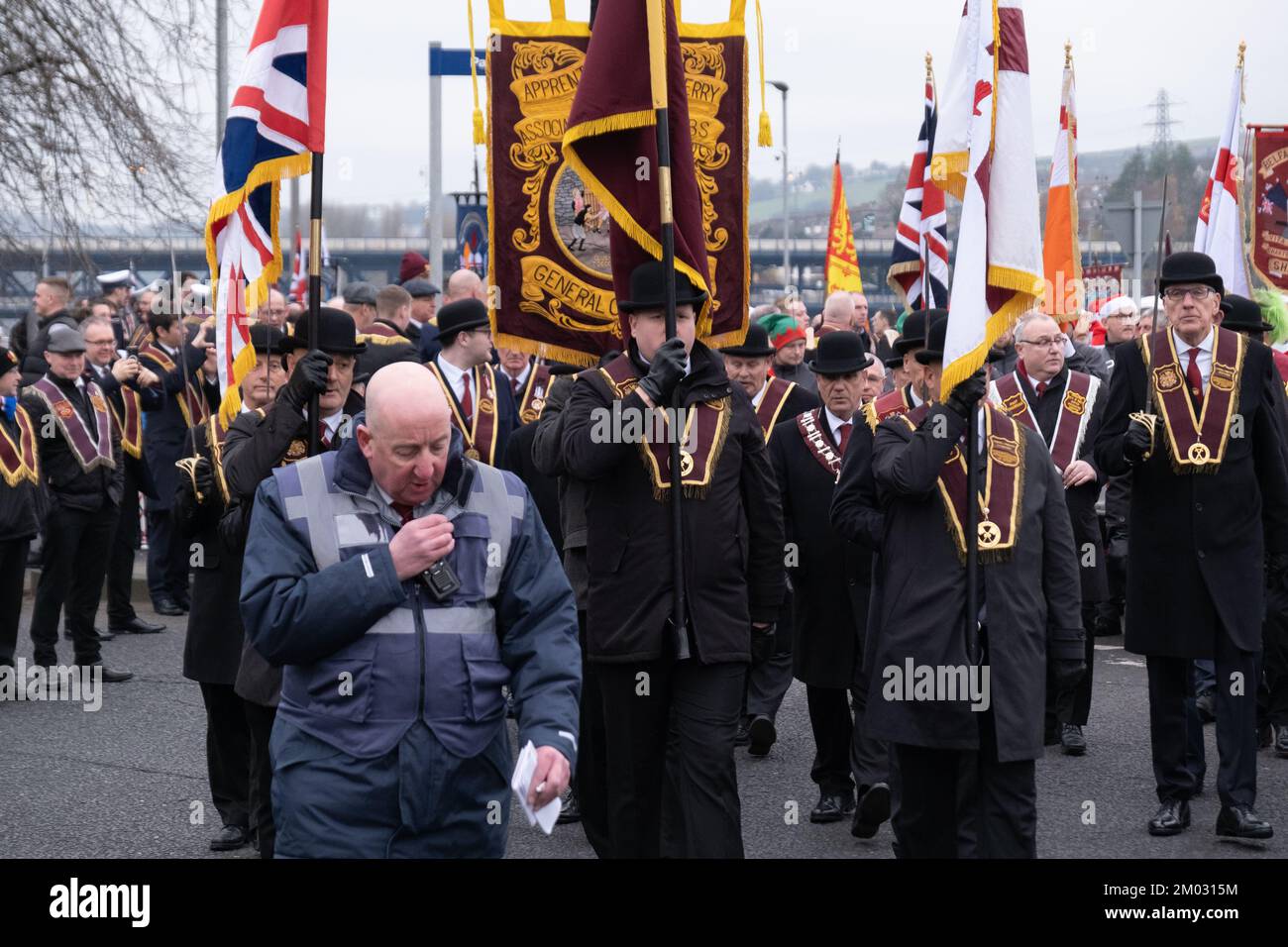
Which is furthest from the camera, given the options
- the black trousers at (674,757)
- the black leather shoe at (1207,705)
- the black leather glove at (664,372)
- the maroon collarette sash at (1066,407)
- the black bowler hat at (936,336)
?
the black leather shoe at (1207,705)

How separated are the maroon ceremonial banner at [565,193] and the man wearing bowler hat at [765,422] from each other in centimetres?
171

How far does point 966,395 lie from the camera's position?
20.8ft

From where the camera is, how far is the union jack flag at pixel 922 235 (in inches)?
294

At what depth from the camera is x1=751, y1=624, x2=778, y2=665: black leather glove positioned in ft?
21.8

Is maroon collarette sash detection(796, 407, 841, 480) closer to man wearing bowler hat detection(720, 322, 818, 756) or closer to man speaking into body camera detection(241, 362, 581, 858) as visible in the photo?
man wearing bowler hat detection(720, 322, 818, 756)

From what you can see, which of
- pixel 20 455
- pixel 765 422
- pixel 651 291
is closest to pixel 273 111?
pixel 651 291

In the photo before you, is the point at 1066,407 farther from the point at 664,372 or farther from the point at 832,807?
the point at 664,372

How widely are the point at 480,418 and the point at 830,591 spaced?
2.13m

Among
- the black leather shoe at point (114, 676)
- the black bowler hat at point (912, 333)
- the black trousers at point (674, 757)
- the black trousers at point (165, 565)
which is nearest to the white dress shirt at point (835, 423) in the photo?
the black bowler hat at point (912, 333)

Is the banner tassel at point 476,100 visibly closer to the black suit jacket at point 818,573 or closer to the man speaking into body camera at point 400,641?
the black suit jacket at point 818,573

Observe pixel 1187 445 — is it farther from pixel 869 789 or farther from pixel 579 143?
pixel 579 143

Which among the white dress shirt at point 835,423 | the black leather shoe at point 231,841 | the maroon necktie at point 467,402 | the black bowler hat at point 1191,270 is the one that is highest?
the black bowler hat at point 1191,270

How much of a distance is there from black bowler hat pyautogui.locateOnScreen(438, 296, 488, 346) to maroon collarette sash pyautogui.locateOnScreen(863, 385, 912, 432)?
88.0 inches

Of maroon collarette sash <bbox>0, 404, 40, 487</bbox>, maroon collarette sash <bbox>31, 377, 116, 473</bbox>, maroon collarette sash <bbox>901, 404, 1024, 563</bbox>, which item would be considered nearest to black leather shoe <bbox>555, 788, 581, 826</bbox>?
maroon collarette sash <bbox>901, 404, 1024, 563</bbox>
